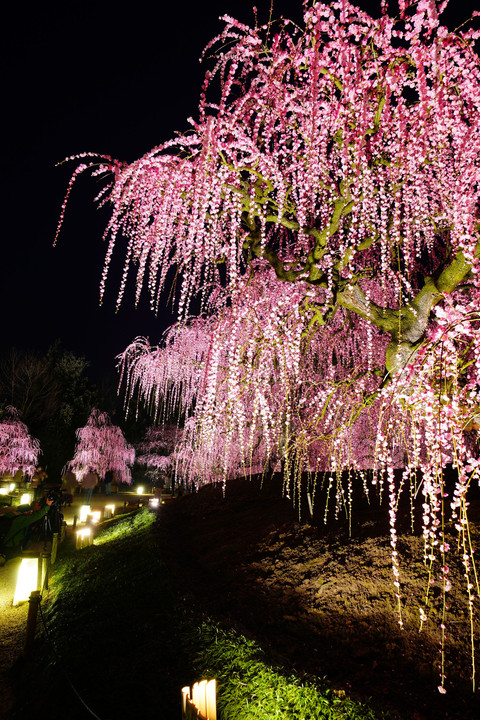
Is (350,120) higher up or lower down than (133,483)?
higher up

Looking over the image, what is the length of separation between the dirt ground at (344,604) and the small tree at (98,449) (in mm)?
13246

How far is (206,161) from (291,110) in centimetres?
138

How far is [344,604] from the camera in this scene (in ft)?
13.2

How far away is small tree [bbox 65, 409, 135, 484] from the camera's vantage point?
1861 centimetres

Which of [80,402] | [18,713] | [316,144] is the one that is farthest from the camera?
[80,402]

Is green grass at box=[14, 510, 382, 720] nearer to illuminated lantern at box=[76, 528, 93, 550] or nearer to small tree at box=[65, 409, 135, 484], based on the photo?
illuminated lantern at box=[76, 528, 93, 550]

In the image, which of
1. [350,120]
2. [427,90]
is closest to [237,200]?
[350,120]

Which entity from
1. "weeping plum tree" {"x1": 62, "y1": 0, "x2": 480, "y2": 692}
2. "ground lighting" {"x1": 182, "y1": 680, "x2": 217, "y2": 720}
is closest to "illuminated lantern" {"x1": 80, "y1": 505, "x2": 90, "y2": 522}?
"weeping plum tree" {"x1": 62, "y1": 0, "x2": 480, "y2": 692}

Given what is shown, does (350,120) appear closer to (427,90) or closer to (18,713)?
(427,90)

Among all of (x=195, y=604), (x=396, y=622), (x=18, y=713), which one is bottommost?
(x=18, y=713)

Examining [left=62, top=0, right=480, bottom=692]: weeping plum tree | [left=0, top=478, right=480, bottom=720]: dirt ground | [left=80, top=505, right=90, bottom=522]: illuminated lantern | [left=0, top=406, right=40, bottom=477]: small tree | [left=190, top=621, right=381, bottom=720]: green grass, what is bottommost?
[left=80, top=505, right=90, bottom=522]: illuminated lantern

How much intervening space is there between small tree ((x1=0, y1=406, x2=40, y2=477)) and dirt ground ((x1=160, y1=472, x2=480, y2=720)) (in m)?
15.4

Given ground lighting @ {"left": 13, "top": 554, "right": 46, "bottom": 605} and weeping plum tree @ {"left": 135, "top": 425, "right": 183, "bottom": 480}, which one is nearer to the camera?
ground lighting @ {"left": 13, "top": 554, "right": 46, "bottom": 605}

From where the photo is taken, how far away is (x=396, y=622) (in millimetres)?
3604
